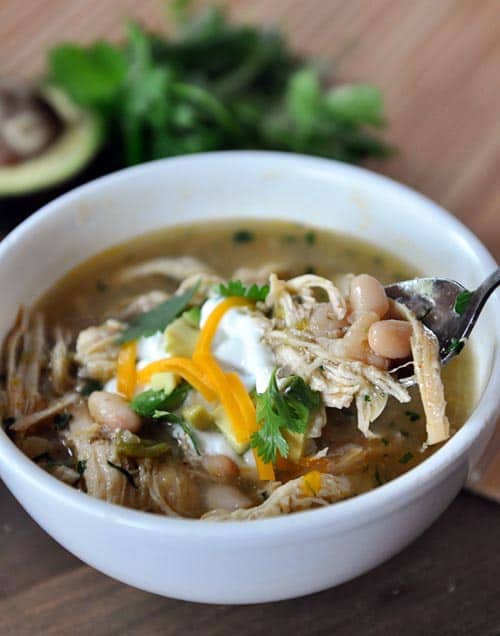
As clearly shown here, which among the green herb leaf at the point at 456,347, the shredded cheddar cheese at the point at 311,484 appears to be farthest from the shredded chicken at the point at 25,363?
the green herb leaf at the point at 456,347

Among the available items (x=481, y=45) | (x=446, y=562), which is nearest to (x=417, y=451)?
(x=446, y=562)

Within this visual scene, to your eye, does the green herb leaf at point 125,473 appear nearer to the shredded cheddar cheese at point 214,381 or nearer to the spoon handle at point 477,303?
the shredded cheddar cheese at point 214,381

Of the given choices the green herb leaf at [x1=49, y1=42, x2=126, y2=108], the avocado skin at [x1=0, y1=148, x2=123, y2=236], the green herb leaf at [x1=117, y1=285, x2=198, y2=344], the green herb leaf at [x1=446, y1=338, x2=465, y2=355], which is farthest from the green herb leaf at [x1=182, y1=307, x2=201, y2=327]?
the green herb leaf at [x1=49, y1=42, x2=126, y2=108]

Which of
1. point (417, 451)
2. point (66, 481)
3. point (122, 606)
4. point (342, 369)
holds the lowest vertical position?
point (122, 606)

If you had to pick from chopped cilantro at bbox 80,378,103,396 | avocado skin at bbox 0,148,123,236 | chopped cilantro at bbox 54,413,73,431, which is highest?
chopped cilantro at bbox 80,378,103,396

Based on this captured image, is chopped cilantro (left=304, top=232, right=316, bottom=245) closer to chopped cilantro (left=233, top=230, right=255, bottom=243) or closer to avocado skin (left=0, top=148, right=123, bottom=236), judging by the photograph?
chopped cilantro (left=233, top=230, right=255, bottom=243)

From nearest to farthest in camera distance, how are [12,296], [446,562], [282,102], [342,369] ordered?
[342,369]
[446,562]
[12,296]
[282,102]

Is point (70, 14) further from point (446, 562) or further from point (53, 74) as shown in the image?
point (446, 562)
